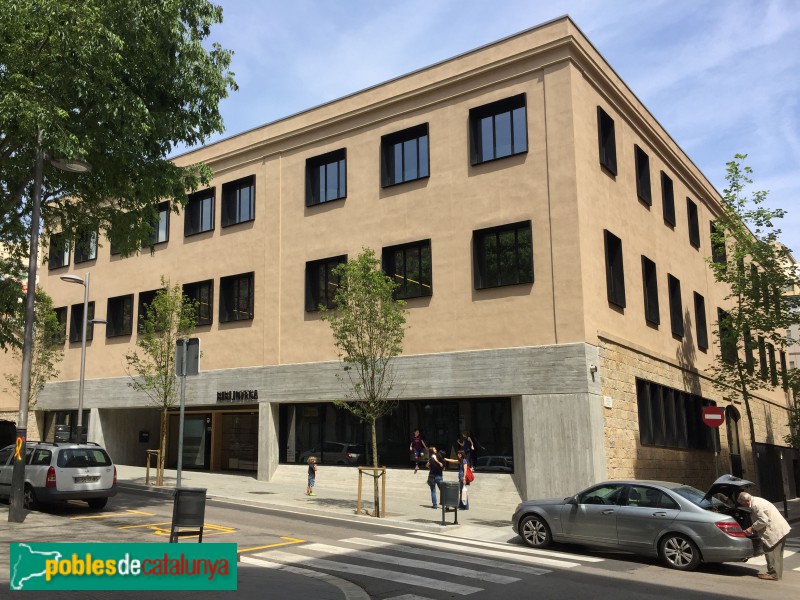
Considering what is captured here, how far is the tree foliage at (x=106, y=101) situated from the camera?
14.4 m

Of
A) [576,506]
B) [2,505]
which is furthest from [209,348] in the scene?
[576,506]

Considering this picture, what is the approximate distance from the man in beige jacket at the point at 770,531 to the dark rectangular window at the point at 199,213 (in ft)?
72.0

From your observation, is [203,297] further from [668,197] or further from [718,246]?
[718,246]

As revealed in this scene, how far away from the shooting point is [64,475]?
15867 millimetres

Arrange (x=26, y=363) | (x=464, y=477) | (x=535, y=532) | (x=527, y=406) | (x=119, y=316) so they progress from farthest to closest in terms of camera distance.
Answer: (x=119, y=316) < (x=527, y=406) < (x=464, y=477) < (x=26, y=363) < (x=535, y=532)

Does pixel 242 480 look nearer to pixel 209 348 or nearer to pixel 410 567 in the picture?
pixel 209 348

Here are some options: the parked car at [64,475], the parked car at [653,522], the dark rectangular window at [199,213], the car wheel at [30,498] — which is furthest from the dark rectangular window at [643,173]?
the car wheel at [30,498]

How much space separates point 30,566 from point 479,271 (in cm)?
1535

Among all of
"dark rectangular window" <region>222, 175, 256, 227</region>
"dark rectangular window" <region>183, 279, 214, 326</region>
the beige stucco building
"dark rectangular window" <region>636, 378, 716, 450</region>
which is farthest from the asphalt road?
"dark rectangular window" <region>222, 175, 256, 227</region>

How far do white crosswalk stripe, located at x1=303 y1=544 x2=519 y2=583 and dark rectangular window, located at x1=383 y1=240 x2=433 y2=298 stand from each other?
10.7 meters

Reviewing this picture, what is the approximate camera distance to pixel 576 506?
13.2 meters

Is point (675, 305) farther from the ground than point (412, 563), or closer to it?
farther from the ground

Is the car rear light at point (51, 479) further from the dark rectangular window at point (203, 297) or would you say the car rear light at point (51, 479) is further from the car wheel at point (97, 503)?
the dark rectangular window at point (203, 297)

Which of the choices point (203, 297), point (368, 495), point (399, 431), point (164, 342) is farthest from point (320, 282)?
point (368, 495)
